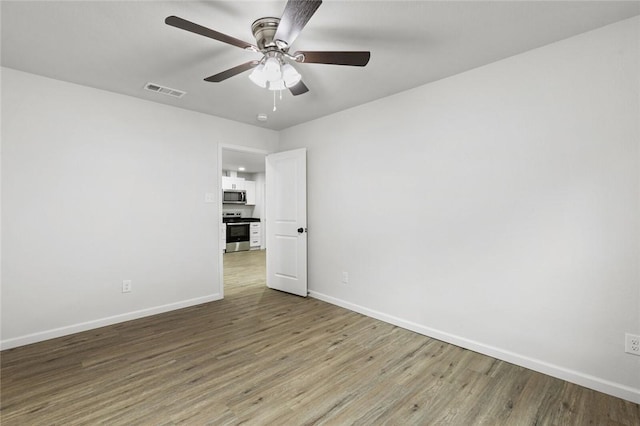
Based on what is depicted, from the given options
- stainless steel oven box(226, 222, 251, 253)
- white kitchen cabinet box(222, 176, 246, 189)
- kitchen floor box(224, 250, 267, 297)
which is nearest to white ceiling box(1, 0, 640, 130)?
kitchen floor box(224, 250, 267, 297)

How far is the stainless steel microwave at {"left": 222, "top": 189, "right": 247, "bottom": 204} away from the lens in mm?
8493

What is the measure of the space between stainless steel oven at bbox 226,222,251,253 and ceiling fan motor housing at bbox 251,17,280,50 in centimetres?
682

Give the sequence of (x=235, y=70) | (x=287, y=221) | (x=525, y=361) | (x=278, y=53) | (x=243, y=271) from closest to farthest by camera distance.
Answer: (x=278, y=53), (x=235, y=70), (x=525, y=361), (x=287, y=221), (x=243, y=271)

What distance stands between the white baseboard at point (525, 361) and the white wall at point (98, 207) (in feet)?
8.19

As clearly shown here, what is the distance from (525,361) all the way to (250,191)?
317 inches

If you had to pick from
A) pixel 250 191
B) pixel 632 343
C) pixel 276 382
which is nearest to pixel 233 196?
pixel 250 191

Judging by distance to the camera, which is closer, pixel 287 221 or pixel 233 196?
pixel 287 221

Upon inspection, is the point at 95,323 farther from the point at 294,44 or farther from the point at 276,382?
the point at 294,44

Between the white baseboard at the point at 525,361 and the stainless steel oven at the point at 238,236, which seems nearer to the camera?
the white baseboard at the point at 525,361

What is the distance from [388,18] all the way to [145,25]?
65.2 inches

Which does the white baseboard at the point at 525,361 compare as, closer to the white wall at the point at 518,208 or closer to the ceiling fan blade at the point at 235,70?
the white wall at the point at 518,208

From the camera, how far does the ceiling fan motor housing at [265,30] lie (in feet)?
6.18

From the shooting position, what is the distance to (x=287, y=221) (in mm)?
4340

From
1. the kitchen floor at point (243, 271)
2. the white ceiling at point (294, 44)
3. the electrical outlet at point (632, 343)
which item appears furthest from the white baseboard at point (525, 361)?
the white ceiling at point (294, 44)
